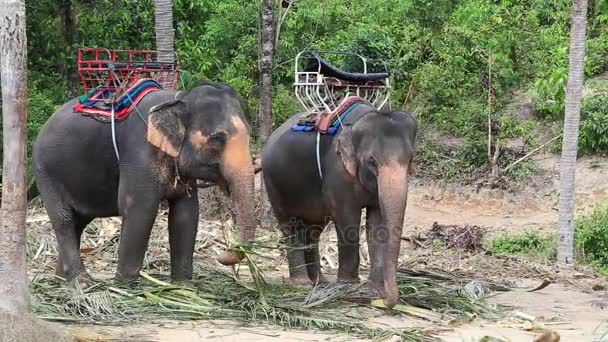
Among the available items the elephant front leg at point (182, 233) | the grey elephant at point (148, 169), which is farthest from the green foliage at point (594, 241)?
the grey elephant at point (148, 169)

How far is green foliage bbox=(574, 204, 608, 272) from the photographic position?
43.4ft

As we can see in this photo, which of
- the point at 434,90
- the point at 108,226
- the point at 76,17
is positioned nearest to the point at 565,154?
the point at 108,226

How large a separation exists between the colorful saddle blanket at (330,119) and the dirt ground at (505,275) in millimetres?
1910

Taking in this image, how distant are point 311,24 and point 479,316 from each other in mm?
10680

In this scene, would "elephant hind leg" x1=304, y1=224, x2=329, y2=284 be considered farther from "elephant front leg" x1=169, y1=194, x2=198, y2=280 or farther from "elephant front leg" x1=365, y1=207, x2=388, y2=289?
"elephant front leg" x1=169, y1=194, x2=198, y2=280

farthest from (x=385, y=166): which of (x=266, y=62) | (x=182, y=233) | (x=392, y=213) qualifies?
(x=266, y=62)

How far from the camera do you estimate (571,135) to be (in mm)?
11688

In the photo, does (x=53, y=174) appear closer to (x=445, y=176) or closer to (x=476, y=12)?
(x=445, y=176)

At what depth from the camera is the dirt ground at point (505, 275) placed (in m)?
7.12

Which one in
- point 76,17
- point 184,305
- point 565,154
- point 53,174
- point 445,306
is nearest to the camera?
point 184,305

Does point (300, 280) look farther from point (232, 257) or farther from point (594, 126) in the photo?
point (594, 126)

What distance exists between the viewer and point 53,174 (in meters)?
9.12

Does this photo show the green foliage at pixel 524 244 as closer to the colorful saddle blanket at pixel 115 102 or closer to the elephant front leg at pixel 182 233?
the elephant front leg at pixel 182 233

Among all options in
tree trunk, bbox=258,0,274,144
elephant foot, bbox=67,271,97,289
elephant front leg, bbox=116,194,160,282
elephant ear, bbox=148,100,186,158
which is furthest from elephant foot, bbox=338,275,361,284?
tree trunk, bbox=258,0,274,144
